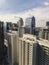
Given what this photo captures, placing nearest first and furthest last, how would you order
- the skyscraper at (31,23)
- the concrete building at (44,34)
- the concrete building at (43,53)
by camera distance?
1. the concrete building at (43,53)
2. the concrete building at (44,34)
3. the skyscraper at (31,23)

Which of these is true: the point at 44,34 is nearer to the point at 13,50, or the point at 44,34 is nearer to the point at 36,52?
the point at 13,50

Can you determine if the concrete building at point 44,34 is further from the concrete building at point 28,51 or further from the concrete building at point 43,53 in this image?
the concrete building at point 43,53

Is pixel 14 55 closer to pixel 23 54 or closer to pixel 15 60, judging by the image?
pixel 15 60

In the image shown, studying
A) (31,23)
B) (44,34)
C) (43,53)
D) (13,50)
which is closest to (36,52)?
(43,53)

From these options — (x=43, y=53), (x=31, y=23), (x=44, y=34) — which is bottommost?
(x=43, y=53)

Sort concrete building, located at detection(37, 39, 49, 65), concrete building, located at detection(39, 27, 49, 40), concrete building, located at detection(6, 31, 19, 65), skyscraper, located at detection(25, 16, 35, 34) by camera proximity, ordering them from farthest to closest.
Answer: skyscraper, located at detection(25, 16, 35, 34), concrete building, located at detection(39, 27, 49, 40), concrete building, located at detection(6, 31, 19, 65), concrete building, located at detection(37, 39, 49, 65)

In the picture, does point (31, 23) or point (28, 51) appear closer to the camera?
point (28, 51)

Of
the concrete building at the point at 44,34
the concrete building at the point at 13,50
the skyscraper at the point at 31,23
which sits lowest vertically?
the concrete building at the point at 13,50

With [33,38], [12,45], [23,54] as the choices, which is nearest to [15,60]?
[12,45]

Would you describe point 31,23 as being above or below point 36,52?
above

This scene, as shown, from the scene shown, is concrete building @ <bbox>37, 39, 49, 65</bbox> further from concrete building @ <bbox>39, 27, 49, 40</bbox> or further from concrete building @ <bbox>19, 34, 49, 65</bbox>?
concrete building @ <bbox>39, 27, 49, 40</bbox>

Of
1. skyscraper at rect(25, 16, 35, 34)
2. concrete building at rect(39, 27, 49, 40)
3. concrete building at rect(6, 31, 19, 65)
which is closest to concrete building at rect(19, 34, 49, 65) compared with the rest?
concrete building at rect(6, 31, 19, 65)

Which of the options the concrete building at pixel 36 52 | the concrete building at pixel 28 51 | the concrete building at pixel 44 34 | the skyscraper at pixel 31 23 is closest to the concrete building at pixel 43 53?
the concrete building at pixel 36 52
